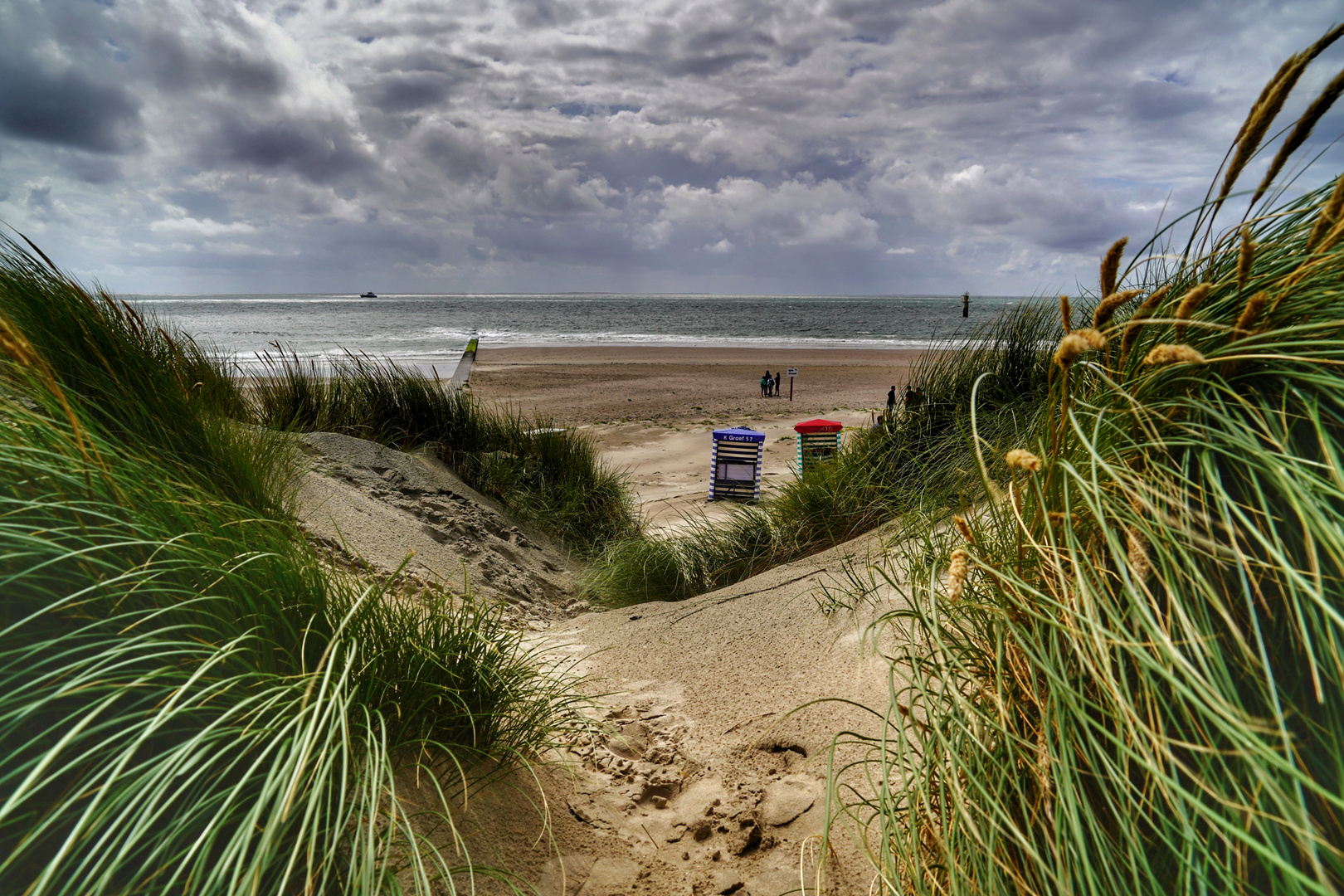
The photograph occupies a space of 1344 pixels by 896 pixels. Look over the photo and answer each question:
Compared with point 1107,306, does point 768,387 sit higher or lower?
lower

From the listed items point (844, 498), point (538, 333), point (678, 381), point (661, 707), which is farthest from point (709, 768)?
point (538, 333)

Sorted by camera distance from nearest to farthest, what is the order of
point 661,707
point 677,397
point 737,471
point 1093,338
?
1. point 1093,338
2. point 661,707
3. point 737,471
4. point 677,397

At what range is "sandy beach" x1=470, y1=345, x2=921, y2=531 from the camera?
438 inches

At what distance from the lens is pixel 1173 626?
1220 mm

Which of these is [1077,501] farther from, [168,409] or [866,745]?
[168,409]

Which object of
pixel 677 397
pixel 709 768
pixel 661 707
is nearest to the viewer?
pixel 709 768

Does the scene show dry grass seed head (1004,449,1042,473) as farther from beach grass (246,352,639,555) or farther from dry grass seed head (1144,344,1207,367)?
beach grass (246,352,639,555)

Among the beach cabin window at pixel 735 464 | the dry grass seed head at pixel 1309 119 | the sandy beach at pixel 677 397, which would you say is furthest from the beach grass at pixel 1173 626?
the beach cabin window at pixel 735 464

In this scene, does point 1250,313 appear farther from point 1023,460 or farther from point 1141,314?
point 1023,460

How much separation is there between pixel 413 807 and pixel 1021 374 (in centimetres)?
477

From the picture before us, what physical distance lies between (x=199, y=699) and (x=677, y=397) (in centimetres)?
2100

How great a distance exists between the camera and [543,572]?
5.96 metres

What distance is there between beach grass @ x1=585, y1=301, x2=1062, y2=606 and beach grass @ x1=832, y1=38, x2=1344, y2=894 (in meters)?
3.12

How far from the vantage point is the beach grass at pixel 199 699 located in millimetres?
1149
